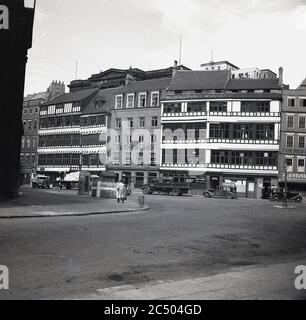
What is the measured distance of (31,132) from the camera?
256ft

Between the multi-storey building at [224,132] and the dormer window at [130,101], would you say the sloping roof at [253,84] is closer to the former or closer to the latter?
the multi-storey building at [224,132]

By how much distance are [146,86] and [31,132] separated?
26.5 metres

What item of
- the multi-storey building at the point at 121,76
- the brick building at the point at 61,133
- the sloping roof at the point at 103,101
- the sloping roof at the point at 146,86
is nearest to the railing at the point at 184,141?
the sloping roof at the point at 146,86

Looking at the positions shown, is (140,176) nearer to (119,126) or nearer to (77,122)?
(119,126)

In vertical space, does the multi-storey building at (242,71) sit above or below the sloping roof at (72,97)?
above

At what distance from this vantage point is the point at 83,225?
53.5ft

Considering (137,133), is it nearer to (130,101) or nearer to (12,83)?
(130,101)

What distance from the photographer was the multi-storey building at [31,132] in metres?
77.2

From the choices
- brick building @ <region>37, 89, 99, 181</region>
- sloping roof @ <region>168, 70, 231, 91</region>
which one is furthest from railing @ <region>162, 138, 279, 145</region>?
brick building @ <region>37, 89, 99, 181</region>

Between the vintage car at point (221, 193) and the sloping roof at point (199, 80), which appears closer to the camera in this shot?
the vintage car at point (221, 193)

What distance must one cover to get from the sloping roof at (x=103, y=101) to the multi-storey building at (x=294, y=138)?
28.9 metres

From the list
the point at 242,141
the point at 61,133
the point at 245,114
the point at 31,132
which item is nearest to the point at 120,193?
the point at 242,141

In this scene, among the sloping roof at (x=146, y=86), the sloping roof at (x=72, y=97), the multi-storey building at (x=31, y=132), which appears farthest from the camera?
the multi-storey building at (x=31, y=132)
